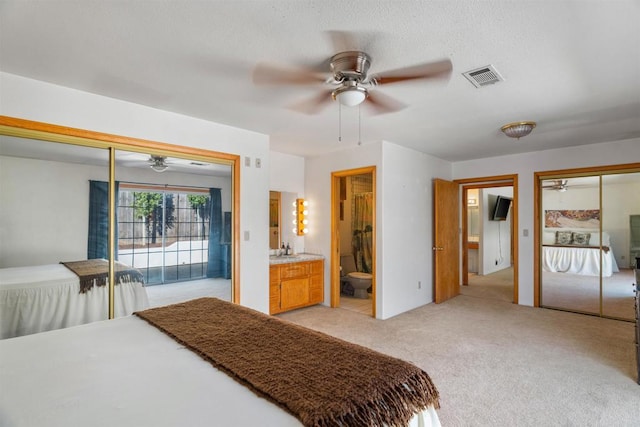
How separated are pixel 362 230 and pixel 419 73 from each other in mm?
4430

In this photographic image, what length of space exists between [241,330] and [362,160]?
11.0ft

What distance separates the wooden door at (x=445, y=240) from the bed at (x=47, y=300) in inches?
176

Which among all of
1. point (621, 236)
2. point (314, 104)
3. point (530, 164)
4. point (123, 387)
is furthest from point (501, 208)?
point (123, 387)

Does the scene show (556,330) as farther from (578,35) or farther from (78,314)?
(78,314)

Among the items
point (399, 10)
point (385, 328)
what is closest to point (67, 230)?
point (399, 10)

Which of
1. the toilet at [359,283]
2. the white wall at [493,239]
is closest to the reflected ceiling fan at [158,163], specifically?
the toilet at [359,283]

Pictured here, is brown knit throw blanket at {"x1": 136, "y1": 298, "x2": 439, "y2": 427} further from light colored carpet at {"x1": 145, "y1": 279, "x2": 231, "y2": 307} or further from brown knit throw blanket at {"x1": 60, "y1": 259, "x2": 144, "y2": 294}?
light colored carpet at {"x1": 145, "y1": 279, "x2": 231, "y2": 307}

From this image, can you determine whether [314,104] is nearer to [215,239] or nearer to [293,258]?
[215,239]

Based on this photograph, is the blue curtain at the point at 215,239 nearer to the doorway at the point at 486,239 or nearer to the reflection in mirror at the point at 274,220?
the reflection in mirror at the point at 274,220

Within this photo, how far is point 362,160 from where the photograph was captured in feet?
15.3

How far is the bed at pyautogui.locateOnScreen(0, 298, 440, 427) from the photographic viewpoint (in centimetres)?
106

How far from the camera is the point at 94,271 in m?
2.79

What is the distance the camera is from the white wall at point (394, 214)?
14.5 ft

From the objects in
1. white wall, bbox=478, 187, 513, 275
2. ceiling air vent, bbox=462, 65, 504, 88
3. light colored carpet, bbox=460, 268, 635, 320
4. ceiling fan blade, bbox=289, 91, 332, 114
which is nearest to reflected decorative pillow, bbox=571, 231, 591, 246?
light colored carpet, bbox=460, 268, 635, 320
